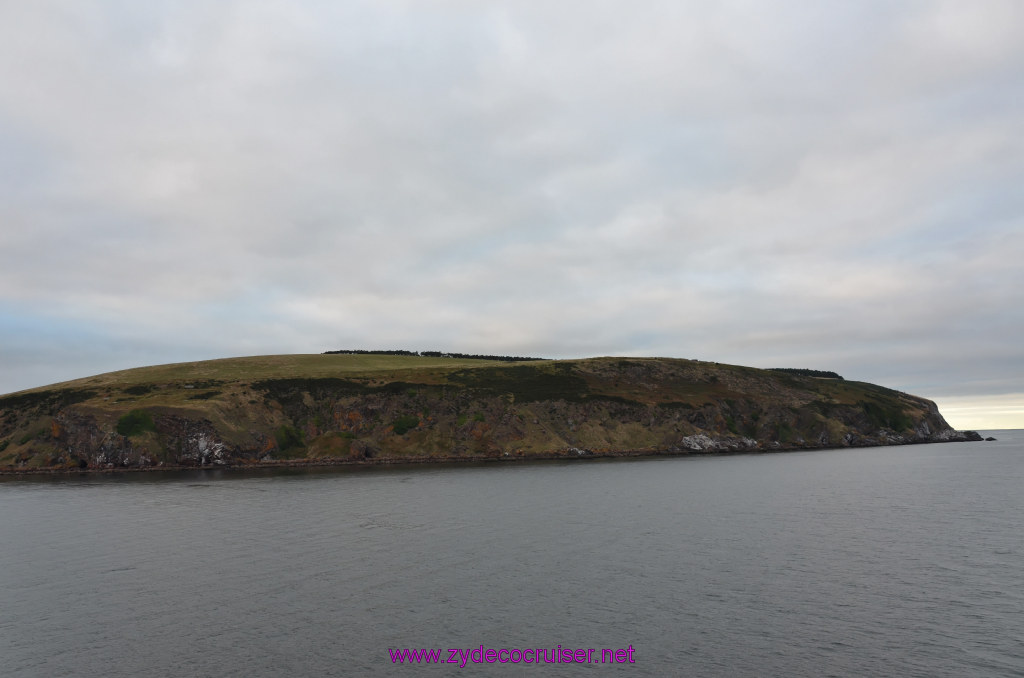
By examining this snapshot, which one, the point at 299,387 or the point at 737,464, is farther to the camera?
the point at 299,387

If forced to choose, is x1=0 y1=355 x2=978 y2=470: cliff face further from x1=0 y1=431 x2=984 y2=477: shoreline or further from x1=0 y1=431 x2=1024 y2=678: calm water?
x1=0 y1=431 x2=1024 y2=678: calm water

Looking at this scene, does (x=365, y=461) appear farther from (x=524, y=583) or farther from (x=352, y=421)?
(x=524, y=583)

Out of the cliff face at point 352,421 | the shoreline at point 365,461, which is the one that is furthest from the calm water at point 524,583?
the cliff face at point 352,421

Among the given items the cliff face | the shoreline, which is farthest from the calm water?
the cliff face

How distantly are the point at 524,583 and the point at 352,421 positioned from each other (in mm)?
136215

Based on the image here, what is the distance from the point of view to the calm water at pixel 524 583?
29.1m

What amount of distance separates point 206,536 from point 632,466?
93.7 meters

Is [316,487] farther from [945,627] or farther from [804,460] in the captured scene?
[804,460]

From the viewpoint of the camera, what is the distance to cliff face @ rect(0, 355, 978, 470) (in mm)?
150375

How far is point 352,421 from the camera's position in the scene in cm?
16925

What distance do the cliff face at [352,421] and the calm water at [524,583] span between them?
2816 inches

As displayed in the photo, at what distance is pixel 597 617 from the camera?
34.3m

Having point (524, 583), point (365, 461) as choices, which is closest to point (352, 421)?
point (365, 461)

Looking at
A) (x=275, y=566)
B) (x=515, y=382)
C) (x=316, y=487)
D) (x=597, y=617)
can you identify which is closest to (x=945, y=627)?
(x=597, y=617)
